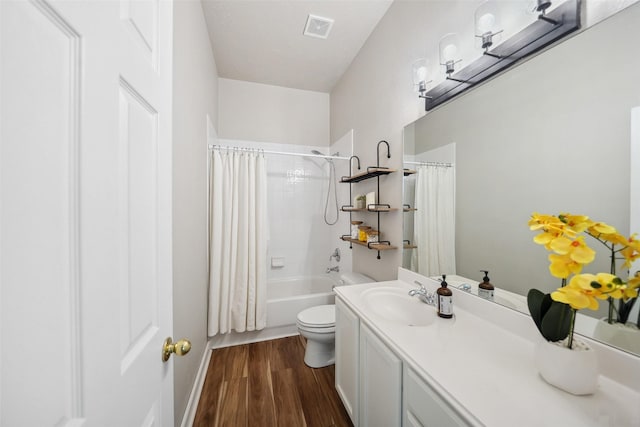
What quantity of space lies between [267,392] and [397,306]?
1118mm

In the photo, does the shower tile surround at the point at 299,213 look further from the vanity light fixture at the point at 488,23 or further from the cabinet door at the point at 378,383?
the vanity light fixture at the point at 488,23

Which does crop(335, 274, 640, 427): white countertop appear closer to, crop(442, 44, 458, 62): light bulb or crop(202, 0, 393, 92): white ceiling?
crop(442, 44, 458, 62): light bulb

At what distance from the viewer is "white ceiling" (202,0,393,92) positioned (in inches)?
67.3

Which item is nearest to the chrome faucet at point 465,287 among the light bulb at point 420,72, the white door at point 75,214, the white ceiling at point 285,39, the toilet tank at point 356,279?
the toilet tank at point 356,279

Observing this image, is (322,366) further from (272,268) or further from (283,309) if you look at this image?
(272,268)

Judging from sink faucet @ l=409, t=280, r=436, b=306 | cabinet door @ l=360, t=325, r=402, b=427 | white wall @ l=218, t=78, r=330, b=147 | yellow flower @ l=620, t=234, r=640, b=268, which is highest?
white wall @ l=218, t=78, r=330, b=147

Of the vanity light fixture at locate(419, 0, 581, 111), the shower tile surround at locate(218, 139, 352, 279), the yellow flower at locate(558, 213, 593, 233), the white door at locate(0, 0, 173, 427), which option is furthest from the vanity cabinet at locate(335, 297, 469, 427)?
the shower tile surround at locate(218, 139, 352, 279)

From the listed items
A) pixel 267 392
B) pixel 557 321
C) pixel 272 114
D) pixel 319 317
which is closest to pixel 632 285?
pixel 557 321

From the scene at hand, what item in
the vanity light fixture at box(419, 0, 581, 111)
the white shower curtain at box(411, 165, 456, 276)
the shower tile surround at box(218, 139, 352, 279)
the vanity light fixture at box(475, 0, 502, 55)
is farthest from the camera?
the shower tile surround at box(218, 139, 352, 279)

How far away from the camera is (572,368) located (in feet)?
2.04

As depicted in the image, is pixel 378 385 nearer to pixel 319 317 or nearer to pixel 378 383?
pixel 378 383

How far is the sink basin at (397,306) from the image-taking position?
3.97 feet

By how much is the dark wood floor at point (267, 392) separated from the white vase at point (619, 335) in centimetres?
131

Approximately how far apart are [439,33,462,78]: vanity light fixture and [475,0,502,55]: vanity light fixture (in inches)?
6.6
